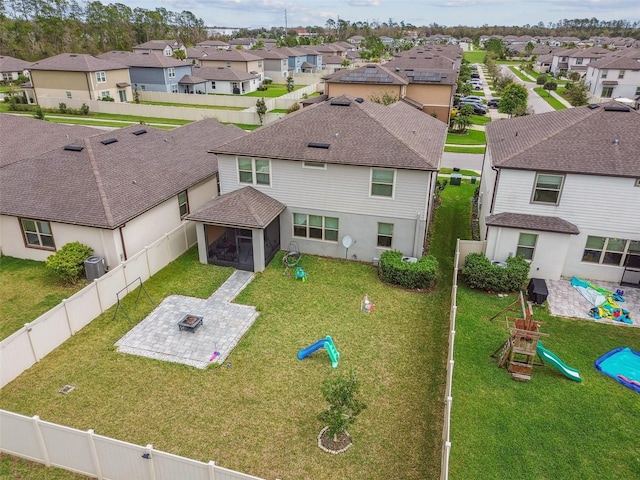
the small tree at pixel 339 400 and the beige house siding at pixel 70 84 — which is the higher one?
the beige house siding at pixel 70 84

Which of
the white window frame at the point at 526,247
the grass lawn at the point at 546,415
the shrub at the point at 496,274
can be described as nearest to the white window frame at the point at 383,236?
the shrub at the point at 496,274

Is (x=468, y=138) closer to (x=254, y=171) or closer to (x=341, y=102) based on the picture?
(x=341, y=102)

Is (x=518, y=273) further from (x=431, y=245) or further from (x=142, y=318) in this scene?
(x=142, y=318)

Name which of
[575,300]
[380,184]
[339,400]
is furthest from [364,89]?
[339,400]

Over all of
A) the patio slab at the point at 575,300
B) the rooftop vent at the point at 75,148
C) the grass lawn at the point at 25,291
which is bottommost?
the patio slab at the point at 575,300

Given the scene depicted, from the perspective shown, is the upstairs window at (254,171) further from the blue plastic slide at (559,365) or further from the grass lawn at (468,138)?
the grass lawn at (468,138)

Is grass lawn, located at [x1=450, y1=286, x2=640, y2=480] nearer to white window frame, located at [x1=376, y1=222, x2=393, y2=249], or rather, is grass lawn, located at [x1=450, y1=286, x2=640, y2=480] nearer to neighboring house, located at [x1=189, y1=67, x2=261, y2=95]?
white window frame, located at [x1=376, y1=222, x2=393, y2=249]
